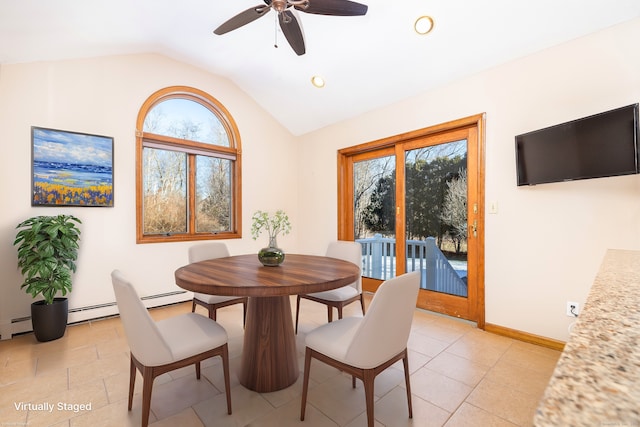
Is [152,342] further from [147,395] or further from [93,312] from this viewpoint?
[93,312]

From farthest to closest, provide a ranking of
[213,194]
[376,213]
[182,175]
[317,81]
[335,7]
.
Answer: [213,194] < [376,213] < [182,175] < [317,81] < [335,7]

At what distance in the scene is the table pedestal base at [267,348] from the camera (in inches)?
72.6

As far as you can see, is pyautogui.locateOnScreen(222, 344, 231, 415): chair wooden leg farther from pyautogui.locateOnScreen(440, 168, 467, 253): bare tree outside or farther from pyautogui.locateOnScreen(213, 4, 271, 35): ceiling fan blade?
pyautogui.locateOnScreen(440, 168, 467, 253): bare tree outside

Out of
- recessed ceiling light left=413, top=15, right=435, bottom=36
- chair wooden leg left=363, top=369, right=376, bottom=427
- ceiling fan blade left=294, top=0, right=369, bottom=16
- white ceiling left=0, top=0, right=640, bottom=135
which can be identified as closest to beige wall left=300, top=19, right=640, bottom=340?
white ceiling left=0, top=0, right=640, bottom=135

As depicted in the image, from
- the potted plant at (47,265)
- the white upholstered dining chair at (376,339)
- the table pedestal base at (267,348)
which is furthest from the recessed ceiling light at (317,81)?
the potted plant at (47,265)

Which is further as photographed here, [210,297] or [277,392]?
[210,297]

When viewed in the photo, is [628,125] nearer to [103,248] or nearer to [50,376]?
[50,376]

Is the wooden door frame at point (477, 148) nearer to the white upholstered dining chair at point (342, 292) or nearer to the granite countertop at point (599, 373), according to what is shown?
the white upholstered dining chair at point (342, 292)

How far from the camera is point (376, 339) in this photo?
Result: 1.35 meters

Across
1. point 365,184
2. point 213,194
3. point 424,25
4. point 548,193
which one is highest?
point 424,25

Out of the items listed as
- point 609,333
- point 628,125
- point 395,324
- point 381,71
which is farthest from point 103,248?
point 628,125

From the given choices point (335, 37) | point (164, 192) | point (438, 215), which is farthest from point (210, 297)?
point (335, 37)

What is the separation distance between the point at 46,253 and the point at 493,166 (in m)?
4.16

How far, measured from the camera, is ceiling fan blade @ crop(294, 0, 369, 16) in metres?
1.94
